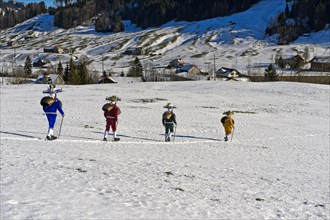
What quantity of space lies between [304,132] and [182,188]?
1917 centimetres

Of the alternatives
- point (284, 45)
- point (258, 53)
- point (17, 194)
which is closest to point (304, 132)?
point (17, 194)

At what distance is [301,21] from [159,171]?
19554cm

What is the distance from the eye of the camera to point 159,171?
41.1 feet

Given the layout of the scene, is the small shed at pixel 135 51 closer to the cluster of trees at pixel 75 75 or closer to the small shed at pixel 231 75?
the small shed at pixel 231 75

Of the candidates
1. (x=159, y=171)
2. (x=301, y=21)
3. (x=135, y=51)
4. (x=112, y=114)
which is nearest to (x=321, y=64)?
(x=301, y=21)

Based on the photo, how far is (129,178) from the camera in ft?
36.9

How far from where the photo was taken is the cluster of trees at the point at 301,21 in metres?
179

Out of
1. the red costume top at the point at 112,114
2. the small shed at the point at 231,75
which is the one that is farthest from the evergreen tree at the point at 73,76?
the red costume top at the point at 112,114

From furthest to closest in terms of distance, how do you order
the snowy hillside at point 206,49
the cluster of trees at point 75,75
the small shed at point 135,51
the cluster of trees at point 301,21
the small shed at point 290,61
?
the cluster of trees at point 301,21, the small shed at point 135,51, the snowy hillside at point 206,49, the small shed at point 290,61, the cluster of trees at point 75,75

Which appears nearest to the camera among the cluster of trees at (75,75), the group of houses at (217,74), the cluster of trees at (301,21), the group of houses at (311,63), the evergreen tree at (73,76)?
the evergreen tree at (73,76)

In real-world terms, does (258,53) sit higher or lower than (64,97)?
higher

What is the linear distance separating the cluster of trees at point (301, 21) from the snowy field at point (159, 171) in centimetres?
16029

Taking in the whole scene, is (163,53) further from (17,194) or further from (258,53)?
(17,194)

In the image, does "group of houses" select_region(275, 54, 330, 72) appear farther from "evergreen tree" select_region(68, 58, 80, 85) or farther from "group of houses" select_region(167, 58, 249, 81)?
"evergreen tree" select_region(68, 58, 80, 85)
